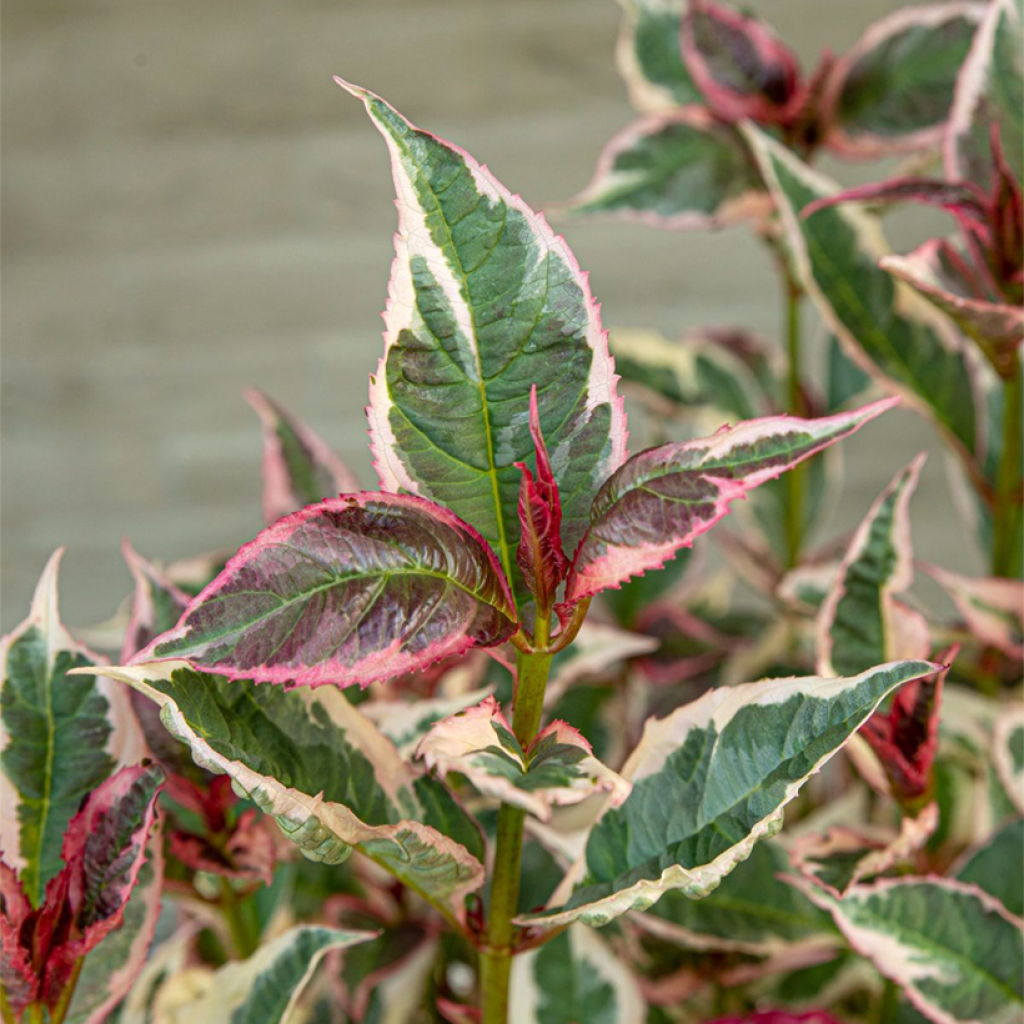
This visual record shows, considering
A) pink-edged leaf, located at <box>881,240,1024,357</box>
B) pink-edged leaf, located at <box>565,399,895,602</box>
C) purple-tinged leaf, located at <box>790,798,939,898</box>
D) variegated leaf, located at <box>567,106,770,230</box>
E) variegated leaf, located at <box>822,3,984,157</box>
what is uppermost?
variegated leaf, located at <box>822,3,984,157</box>

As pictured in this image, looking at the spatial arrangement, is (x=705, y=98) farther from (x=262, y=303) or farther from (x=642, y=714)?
(x=262, y=303)

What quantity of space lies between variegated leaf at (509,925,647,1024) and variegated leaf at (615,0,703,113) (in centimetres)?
40

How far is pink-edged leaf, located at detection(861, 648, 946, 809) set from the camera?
40 cm

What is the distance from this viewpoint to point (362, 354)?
1.54 metres

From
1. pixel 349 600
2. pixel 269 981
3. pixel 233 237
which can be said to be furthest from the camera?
pixel 233 237

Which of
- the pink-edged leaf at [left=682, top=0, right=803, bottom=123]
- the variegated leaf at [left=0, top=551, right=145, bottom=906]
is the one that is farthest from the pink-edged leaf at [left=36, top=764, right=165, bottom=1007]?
the pink-edged leaf at [left=682, top=0, right=803, bottom=123]

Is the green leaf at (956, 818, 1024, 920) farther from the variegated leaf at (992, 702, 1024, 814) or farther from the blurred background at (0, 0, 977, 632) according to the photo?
the blurred background at (0, 0, 977, 632)

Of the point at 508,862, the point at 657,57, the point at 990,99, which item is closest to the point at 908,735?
the point at 508,862

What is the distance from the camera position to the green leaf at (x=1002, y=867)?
17.2 inches

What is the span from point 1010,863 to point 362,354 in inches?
47.3

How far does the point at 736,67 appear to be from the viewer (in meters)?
0.59

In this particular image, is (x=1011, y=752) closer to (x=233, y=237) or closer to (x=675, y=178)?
(x=675, y=178)

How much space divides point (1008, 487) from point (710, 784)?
0.90ft

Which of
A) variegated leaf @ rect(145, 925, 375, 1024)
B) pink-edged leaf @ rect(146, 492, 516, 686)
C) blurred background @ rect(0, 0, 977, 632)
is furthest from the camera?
blurred background @ rect(0, 0, 977, 632)
